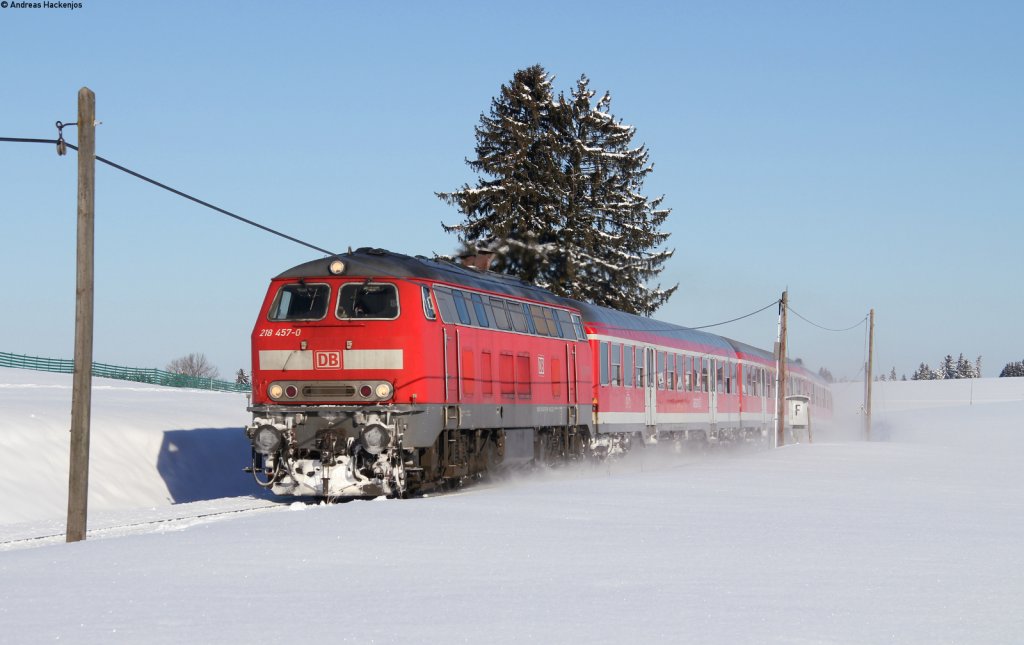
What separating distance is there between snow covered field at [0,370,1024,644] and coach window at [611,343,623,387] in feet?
22.6

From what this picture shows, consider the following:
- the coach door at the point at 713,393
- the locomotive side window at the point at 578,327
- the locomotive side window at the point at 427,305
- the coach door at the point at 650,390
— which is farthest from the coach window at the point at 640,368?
the locomotive side window at the point at 427,305

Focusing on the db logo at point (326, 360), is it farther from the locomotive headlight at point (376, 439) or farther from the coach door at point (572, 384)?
the coach door at point (572, 384)

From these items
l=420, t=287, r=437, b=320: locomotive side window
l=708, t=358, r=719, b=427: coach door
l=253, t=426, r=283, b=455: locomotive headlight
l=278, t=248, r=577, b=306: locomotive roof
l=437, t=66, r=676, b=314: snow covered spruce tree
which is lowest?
l=253, t=426, r=283, b=455: locomotive headlight

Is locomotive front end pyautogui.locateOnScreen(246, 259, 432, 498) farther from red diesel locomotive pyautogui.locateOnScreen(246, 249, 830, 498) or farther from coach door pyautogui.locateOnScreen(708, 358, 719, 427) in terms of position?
coach door pyautogui.locateOnScreen(708, 358, 719, 427)

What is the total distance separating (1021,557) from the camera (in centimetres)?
1177

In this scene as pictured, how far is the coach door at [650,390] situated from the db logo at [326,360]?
14448mm

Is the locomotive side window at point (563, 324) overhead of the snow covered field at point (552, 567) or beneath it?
overhead

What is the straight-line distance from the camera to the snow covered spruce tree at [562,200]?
53281mm

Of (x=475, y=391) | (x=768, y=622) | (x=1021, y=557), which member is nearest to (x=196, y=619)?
(x=768, y=622)

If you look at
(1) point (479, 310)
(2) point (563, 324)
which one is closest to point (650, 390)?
(2) point (563, 324)

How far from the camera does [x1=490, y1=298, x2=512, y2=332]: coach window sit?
72.2 ft

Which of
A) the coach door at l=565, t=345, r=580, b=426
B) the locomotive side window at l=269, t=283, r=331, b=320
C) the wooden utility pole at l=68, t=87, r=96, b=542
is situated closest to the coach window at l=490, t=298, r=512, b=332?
the coach door at l=565, t=345, r=580, b=426

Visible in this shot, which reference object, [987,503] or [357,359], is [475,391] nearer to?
[357,359]

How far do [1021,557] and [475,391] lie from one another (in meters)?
10.6
